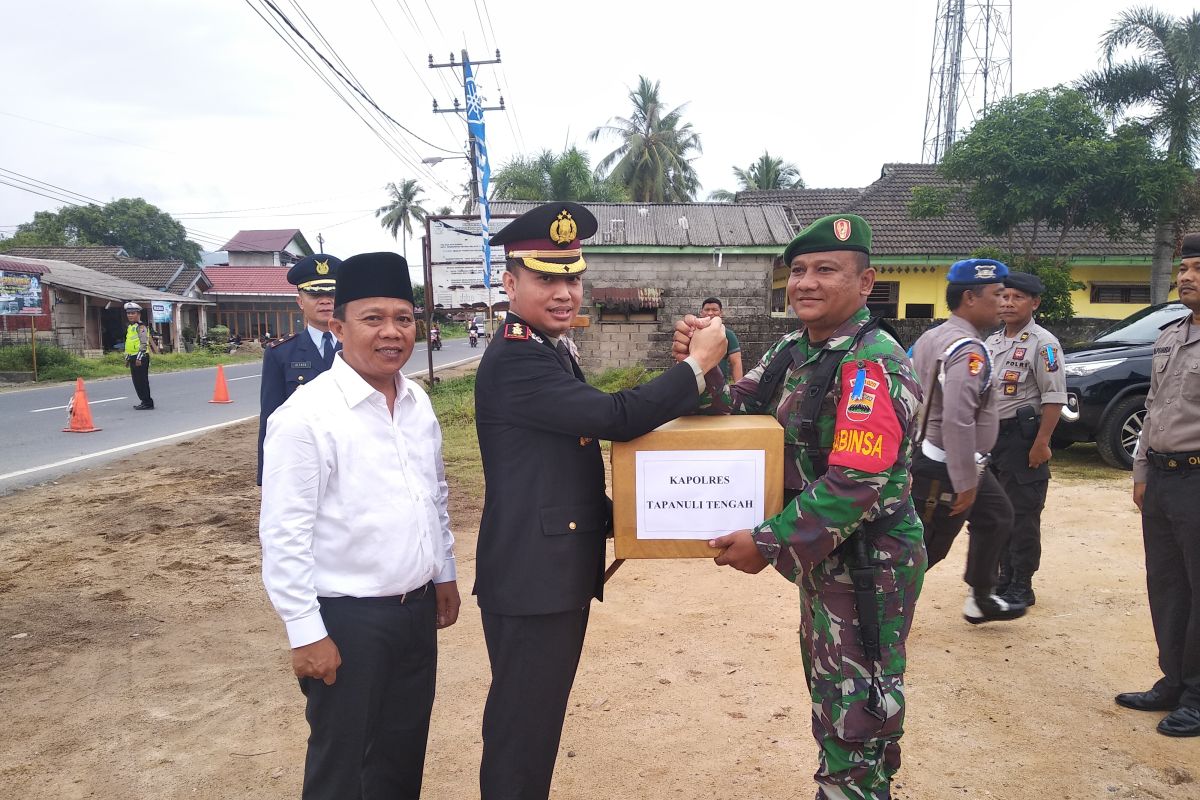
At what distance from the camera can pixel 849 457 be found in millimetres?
1986

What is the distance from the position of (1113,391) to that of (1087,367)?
1.15 ft

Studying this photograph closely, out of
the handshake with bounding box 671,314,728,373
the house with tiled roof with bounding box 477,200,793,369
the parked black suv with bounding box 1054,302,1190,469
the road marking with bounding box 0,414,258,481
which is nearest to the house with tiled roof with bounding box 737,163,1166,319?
the house with tiled roof with bounding box 477,200,793,369

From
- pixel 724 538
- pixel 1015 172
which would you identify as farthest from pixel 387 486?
pixel 1015 172

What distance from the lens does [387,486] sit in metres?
2.15

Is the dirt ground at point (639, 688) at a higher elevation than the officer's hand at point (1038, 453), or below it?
below

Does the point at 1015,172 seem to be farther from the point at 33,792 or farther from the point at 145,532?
the point at 33,792

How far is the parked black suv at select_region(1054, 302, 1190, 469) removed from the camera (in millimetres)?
7719

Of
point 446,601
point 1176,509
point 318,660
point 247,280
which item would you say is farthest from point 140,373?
point 247,280

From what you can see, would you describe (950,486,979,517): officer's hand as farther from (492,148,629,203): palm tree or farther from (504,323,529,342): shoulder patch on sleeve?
(492,148,629,203): palm tree

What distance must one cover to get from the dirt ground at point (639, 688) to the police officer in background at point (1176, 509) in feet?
0.50

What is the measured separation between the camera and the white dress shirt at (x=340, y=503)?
1.98m

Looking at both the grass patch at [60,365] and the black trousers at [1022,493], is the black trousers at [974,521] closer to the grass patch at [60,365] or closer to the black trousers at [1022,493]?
the black trousers at [1022,493]

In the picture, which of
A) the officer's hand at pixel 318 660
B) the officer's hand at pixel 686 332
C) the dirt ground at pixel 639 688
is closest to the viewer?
the officer's hand at pixel 318 660

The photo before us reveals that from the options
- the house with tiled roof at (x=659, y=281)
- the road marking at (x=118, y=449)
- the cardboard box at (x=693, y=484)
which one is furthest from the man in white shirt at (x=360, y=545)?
the house with tiled roof at (x=659, y=281)
